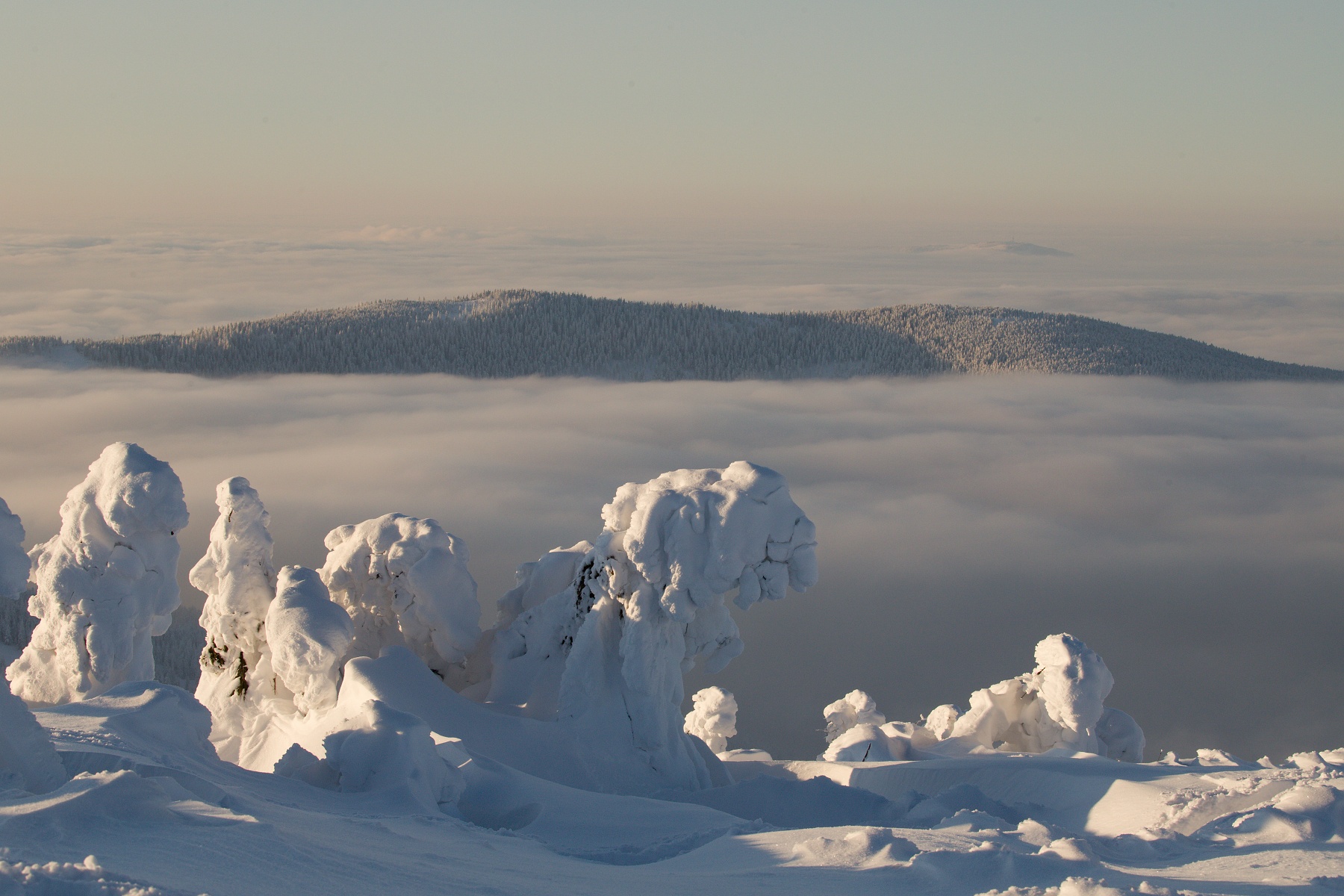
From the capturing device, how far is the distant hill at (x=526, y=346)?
17350cm

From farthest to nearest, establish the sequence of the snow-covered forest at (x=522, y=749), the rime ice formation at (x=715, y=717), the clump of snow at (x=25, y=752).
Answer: the rime ice formation at (x=715, y=717) < the clump of snow at (x=25, y=752) < the snow-covered forest at (x=522, y=749)

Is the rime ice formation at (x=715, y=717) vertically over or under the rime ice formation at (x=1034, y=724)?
Result: under

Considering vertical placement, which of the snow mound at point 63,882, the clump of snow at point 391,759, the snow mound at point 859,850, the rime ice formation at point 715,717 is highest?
the snow mound at point 63,882

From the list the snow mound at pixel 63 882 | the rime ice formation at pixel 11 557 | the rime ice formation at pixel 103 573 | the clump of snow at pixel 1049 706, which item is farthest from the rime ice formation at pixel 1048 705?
the snow mound at pixel 63 882

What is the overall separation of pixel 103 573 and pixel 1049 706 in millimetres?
18877

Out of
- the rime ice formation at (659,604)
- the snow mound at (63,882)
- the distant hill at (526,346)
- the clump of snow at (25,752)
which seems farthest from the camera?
the distant hill at (526,346)

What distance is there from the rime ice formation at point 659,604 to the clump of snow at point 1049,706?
693 cm

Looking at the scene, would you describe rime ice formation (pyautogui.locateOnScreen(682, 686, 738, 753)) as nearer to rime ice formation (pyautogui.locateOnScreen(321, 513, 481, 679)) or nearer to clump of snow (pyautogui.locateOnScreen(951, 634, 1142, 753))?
clump of snow (pyautogui.locateOnScreen(951, 634, 1142, 753))

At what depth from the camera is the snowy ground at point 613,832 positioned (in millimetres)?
9156

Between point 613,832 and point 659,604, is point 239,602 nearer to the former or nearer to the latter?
point 659,604

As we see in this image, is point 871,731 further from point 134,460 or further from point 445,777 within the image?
point 134,460

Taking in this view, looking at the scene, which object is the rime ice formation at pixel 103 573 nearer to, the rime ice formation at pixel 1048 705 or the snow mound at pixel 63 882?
the snow mound at pixel 63 882

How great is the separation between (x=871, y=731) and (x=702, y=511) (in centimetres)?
785

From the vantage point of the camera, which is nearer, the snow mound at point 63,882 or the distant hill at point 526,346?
the snow mound at point 63,882
